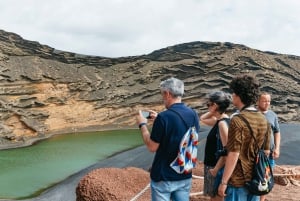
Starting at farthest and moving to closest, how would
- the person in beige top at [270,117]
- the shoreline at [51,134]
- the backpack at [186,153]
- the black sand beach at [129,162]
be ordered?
the shoreline at [51,134]
the black sand beach at [129,162]
the person in beige top at [270,117]
the backpack at [186,153]

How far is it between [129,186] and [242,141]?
3.63 meters

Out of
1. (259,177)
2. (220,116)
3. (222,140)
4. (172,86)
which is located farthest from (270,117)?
(172,86)

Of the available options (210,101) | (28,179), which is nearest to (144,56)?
(28,179)

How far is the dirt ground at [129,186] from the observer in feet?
17.5

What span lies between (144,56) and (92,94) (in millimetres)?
6352

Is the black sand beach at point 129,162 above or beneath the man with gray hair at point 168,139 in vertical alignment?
beneath

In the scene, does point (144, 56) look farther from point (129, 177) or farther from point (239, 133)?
point (239, 133)

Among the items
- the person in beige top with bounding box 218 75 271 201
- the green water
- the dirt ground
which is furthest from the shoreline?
the person in beige top with bounding box 218 75 271 201

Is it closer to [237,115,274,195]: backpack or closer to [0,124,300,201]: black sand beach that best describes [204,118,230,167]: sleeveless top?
[237,115,274,195]: backpack

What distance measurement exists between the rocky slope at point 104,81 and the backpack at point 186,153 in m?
18.3

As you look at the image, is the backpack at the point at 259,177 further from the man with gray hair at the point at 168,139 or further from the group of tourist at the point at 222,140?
the man with gray hair at the point at 168,139

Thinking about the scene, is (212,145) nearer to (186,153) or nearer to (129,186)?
(186,153)

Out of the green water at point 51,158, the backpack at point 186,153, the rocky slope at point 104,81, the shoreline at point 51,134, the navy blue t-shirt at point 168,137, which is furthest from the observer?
the rocky slope at point 104,81

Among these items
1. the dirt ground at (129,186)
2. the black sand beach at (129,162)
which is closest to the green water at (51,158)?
the black sand beach at (129,162)
